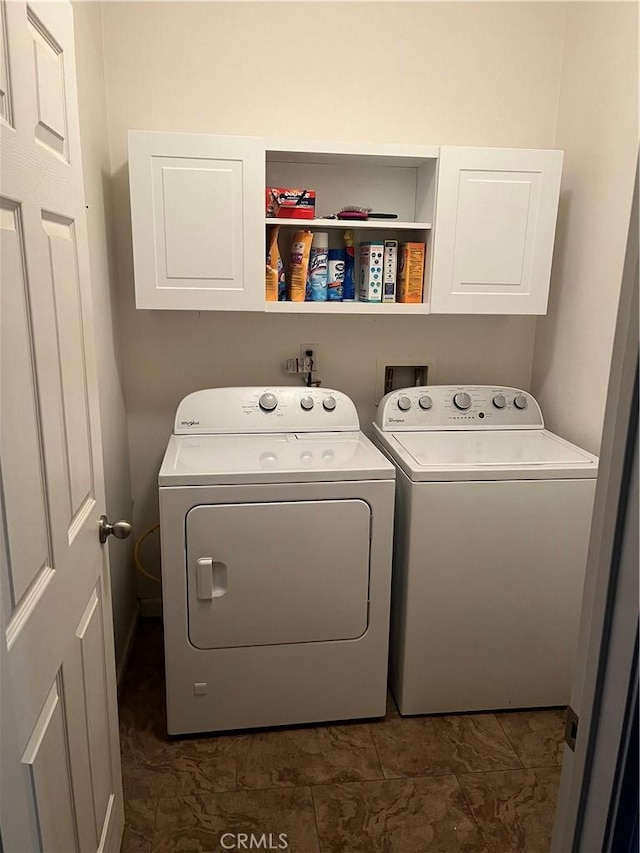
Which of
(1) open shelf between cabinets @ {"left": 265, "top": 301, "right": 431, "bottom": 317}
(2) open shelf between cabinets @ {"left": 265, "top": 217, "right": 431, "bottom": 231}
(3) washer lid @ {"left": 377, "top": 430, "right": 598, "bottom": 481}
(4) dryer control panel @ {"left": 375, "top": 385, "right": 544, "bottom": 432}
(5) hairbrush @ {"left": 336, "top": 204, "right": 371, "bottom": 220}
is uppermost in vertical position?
(5) hairbrush @ {"left": 336, "top": 204, "right": 371, "bottom": 220}

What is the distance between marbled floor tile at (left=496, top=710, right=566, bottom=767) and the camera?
6.38 feet

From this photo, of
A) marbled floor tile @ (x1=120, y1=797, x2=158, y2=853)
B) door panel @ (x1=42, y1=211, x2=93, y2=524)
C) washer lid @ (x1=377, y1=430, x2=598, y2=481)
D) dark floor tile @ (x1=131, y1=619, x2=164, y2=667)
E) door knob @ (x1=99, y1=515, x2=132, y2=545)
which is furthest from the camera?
dark floor tile @ (x1=131, y1=619, x2=164, y2=667)

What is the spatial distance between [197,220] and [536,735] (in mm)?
2060

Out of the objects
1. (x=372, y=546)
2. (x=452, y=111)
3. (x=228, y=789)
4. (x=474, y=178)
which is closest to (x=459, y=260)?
(x=474, y=178)

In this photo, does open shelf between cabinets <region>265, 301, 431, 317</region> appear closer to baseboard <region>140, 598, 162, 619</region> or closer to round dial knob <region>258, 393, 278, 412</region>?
round dial knob <region>258, 393, 278, 412</region>

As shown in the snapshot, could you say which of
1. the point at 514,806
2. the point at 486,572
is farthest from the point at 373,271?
the point at 514,806

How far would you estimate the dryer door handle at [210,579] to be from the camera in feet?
6.06

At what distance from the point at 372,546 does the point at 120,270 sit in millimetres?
1407

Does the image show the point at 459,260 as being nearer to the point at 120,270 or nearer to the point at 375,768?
the point at 120,270

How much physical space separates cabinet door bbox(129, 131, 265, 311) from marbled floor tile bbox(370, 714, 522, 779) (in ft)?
4.99

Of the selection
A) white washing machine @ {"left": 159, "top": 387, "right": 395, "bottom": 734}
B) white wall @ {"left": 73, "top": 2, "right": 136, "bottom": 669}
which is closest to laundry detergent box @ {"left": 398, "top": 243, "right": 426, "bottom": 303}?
white washing machine @ {"left": 159, "top": 387, "right": 395, "bottom": 734}

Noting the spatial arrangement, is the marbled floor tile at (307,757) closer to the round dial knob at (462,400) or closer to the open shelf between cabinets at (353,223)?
the round dial knob at (462,400)

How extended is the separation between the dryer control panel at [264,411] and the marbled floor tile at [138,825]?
1.16 m

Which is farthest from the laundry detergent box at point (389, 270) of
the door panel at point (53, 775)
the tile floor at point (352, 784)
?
the door panel at point (53, 775)
